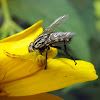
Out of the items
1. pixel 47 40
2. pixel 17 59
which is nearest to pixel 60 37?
pixel 47 40

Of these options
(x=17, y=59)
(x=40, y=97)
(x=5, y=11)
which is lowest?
(x=40, y=97)

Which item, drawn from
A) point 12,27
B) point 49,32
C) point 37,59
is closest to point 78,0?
point 12,27

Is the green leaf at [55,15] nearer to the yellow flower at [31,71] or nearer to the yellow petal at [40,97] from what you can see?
the yellow flower at [31,71]

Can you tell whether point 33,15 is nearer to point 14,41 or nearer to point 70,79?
point 14,41

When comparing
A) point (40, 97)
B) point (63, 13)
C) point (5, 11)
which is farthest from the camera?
point (5, 11)

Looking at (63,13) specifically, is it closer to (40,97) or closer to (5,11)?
(5,11)

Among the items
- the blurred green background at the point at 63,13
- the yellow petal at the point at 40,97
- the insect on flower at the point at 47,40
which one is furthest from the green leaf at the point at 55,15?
the yellow petal at the point at 40,97

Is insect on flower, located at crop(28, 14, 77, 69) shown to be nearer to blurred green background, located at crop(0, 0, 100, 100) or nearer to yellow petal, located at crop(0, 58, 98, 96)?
yellow petal, located at crop(0, 58, 98, 96)
